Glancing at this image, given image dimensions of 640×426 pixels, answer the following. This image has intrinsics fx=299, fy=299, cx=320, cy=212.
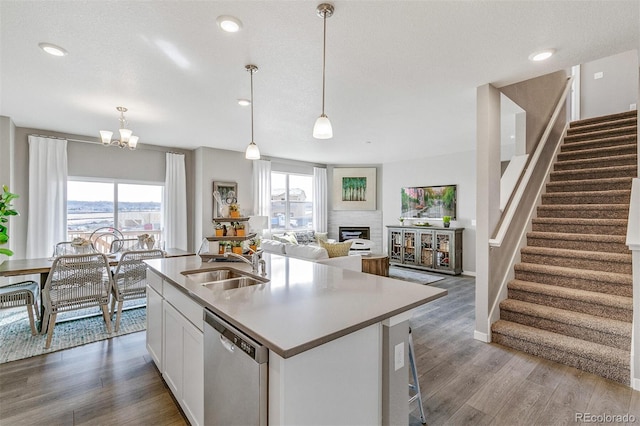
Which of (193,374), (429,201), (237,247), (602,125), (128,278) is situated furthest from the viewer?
(429,201)

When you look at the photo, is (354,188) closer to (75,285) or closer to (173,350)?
(75,285)

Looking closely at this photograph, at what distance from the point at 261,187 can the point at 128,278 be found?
373 centimetres

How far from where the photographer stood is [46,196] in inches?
180

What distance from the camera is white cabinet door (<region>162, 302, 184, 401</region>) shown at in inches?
76.4

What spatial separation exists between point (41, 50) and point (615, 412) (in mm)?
4905

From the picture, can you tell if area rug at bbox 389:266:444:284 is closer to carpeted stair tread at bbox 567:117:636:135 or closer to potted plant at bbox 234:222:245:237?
carpeted stair tread at bbox 567:117:636:135

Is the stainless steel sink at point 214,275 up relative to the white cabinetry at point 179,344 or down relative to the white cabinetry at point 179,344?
up

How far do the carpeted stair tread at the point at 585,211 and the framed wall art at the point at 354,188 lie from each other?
4303mm

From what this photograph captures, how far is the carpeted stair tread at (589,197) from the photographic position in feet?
11.6

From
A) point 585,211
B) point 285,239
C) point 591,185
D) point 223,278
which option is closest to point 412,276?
point 285,239

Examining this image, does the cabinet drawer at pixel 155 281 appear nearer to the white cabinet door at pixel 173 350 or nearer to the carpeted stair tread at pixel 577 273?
the white cabinet door at pixel 173 350

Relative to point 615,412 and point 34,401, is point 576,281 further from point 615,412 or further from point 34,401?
point 34,401

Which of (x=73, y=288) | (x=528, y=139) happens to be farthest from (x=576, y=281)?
(x=73, y=288)

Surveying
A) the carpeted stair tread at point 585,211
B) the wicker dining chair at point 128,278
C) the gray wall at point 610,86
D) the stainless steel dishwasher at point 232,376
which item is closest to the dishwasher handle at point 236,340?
the stainless steel dishwasher at point 232,376
